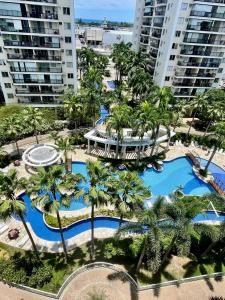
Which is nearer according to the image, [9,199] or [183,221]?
[9,199]

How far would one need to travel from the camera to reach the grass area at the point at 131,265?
25.0 meters

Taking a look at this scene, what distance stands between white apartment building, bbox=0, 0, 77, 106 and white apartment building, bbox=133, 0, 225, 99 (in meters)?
25.0

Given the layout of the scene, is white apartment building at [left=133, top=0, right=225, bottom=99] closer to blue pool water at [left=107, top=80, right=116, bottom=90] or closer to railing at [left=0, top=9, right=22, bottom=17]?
blue pool water at [left=107, top=80, right=116, bottom=90]

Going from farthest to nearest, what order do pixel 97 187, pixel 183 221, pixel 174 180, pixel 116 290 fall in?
pixel 174 180, pixel 116 290, pixel 97 187, pixel 183 221

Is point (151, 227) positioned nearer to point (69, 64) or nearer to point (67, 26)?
point (69, 64)

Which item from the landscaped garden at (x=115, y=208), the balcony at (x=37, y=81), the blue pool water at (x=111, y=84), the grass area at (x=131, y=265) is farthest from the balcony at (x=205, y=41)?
the grass area at (x=131, y=265)

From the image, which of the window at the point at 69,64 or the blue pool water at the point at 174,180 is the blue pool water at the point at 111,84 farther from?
the blue pool water at the point at 174,180

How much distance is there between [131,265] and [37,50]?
47.1 metres

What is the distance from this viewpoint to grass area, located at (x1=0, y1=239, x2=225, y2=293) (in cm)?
2502

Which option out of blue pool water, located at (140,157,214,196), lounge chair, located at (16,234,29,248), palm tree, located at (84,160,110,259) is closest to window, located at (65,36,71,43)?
blue pool water, located at (140,157,214,196)

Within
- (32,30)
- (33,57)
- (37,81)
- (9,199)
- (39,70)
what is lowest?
(9,199)

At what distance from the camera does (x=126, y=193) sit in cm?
2164

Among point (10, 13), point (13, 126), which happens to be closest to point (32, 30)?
point (10, 13)

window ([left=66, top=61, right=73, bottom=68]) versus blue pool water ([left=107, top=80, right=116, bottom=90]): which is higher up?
window ([left=66, top=61, right=73, bottom=68])
